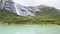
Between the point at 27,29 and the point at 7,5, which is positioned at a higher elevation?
the point at 7,5

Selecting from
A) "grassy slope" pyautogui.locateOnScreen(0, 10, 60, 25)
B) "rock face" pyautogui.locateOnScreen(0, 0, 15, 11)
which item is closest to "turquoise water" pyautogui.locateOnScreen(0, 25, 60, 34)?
"grassy slope" pyautogui.locateOnScreen(0, 10, 60, 25)

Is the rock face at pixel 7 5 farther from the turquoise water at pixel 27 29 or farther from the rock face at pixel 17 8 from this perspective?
the turquoise water at pixel 27 29

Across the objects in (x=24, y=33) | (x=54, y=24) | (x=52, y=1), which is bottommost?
(x=24, y=33)

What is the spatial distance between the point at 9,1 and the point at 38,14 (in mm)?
311

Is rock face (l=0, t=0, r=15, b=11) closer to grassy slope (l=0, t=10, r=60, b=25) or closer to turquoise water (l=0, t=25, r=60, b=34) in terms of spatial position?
grassy slope (l=0, t=10, r=60, b=25)

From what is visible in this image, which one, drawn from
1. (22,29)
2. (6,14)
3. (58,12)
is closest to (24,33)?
(22,29)

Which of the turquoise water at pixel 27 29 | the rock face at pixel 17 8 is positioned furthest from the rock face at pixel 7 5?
the turquoise water at pixel 27 29

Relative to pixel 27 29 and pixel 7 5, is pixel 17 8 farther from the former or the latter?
pixel 27 29

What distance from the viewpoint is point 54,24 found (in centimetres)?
103

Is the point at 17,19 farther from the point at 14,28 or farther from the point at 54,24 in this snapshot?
the point at 54,24

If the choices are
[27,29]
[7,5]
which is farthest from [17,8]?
[27,29]

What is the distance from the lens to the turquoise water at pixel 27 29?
1048 millimetres

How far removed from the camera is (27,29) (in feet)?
3.46

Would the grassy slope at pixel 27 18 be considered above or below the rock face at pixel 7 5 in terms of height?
below
